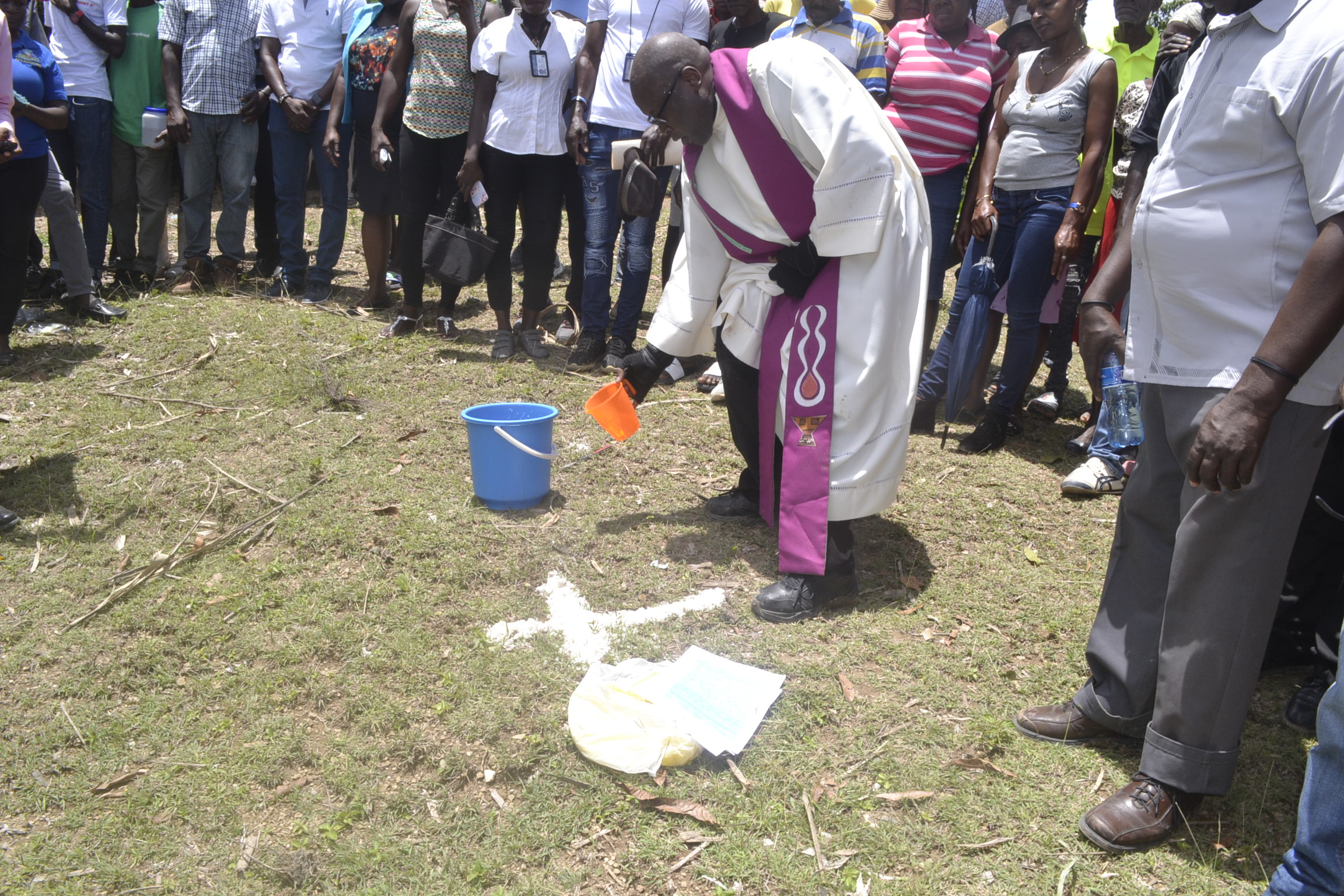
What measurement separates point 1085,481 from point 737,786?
9.68 feet

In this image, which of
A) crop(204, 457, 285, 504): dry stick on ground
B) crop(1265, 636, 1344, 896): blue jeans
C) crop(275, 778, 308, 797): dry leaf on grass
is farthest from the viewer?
crop(204, 457, 285, 504): dry stick on ground

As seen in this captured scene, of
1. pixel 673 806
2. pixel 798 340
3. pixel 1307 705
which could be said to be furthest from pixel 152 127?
pixel 1307 705

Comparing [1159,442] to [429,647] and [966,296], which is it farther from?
[966,296]

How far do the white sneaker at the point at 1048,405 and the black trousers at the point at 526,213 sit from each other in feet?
10.6

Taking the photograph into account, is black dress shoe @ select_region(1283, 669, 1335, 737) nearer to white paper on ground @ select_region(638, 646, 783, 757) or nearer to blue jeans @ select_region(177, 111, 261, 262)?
white paper on ground @ select_region(638, 646, 783, 757)

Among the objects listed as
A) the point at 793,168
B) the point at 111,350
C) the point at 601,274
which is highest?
the point at 793,168

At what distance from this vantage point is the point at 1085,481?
496 centimetres

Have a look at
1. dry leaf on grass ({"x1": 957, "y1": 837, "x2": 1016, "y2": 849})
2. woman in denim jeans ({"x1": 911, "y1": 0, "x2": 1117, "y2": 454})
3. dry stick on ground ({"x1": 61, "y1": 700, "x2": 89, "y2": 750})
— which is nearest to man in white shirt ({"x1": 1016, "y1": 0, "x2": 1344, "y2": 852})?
dry leaf on grass ({"x1": 957, "y1": 837, "x2": 1016, "y2": 849})

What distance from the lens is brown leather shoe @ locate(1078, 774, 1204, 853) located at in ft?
8.53

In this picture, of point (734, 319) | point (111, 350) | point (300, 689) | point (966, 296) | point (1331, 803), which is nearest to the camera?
point (1331, 803)

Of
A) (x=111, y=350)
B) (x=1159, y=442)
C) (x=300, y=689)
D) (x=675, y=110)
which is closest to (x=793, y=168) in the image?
(x=675, y=110)

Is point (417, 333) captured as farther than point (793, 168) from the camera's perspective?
Yes

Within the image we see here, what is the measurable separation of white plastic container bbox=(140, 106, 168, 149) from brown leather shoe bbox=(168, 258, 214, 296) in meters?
0.86

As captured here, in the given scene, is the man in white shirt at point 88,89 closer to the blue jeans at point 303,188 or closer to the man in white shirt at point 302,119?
the man in white shirt at point 302,119
